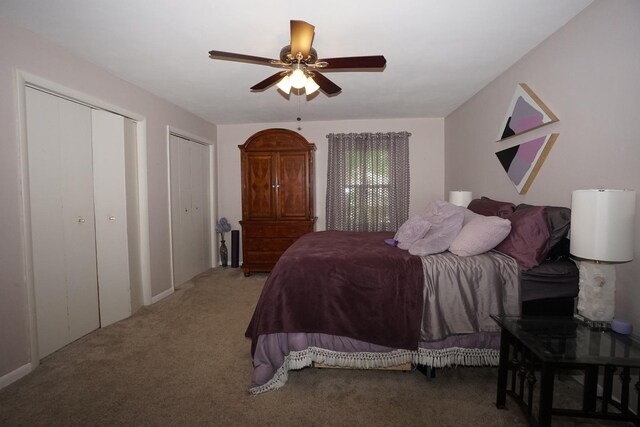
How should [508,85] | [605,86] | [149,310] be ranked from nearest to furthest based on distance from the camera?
[605,86], [508,85], [149,310]

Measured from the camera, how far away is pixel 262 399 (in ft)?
5.59

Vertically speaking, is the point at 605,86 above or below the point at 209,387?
above

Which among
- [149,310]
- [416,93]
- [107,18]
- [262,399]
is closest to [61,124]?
[107,18]

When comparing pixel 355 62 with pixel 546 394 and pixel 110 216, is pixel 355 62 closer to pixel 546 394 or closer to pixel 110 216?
pixel 546 394

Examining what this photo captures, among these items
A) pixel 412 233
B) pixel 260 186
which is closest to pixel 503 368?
pixel 412 233

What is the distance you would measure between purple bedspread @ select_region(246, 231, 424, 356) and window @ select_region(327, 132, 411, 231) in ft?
8.66

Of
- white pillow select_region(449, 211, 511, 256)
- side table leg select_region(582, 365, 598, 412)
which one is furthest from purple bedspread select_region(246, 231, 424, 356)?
side table leg select_region(582, 365, 598, 412)

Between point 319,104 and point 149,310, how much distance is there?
10.4 feet

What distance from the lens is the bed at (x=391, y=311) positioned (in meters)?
1.78

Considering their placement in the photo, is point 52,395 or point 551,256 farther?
point 551,256

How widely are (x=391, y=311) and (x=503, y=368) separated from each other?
654mm

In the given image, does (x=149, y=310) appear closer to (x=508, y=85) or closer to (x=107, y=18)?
(x=107, y=18)

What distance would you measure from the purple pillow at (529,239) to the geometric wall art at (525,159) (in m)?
0.61

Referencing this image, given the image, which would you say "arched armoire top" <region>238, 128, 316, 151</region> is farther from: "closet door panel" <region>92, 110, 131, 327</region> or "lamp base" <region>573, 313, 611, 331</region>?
"lamp base" <region>573, 313, 611, 331</region>
